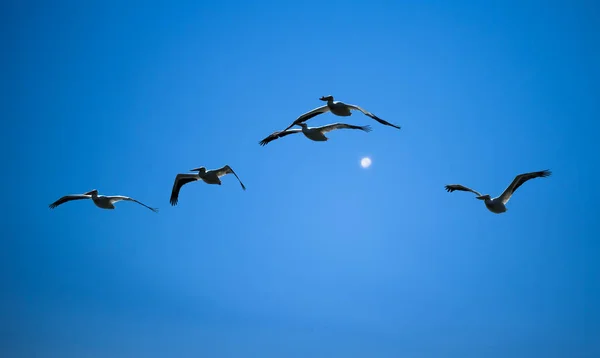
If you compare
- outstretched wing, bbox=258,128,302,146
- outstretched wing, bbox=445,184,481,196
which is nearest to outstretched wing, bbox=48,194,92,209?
outstretched wing, bbox=258,128,302,146

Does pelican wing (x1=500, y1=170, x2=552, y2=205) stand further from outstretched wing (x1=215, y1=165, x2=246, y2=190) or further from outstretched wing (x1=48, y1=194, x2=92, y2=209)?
outstretched wing (x1=48, y1=194, x2=92, y2=209)

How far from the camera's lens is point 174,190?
2516 centimetres

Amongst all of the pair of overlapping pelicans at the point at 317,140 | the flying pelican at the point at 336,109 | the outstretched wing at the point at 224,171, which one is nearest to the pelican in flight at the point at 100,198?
the pair of overlapping pelicans at the point at 317,140

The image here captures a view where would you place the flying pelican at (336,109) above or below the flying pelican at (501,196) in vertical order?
above

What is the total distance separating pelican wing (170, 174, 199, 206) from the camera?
24.8 meters

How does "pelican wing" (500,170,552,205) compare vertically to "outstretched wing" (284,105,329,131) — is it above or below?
below

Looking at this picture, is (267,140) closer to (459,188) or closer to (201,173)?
(201,173)

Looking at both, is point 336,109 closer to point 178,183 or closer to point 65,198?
point 178,183

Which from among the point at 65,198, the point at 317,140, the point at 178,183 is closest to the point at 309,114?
the point at 317,140

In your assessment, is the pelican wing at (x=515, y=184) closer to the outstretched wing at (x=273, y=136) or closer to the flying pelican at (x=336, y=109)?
the flying pelican at (x=336, y=109)

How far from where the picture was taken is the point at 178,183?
2514 cm

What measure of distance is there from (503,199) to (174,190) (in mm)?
14938

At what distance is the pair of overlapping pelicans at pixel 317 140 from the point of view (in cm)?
2117

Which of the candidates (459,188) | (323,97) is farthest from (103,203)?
(459,188)
